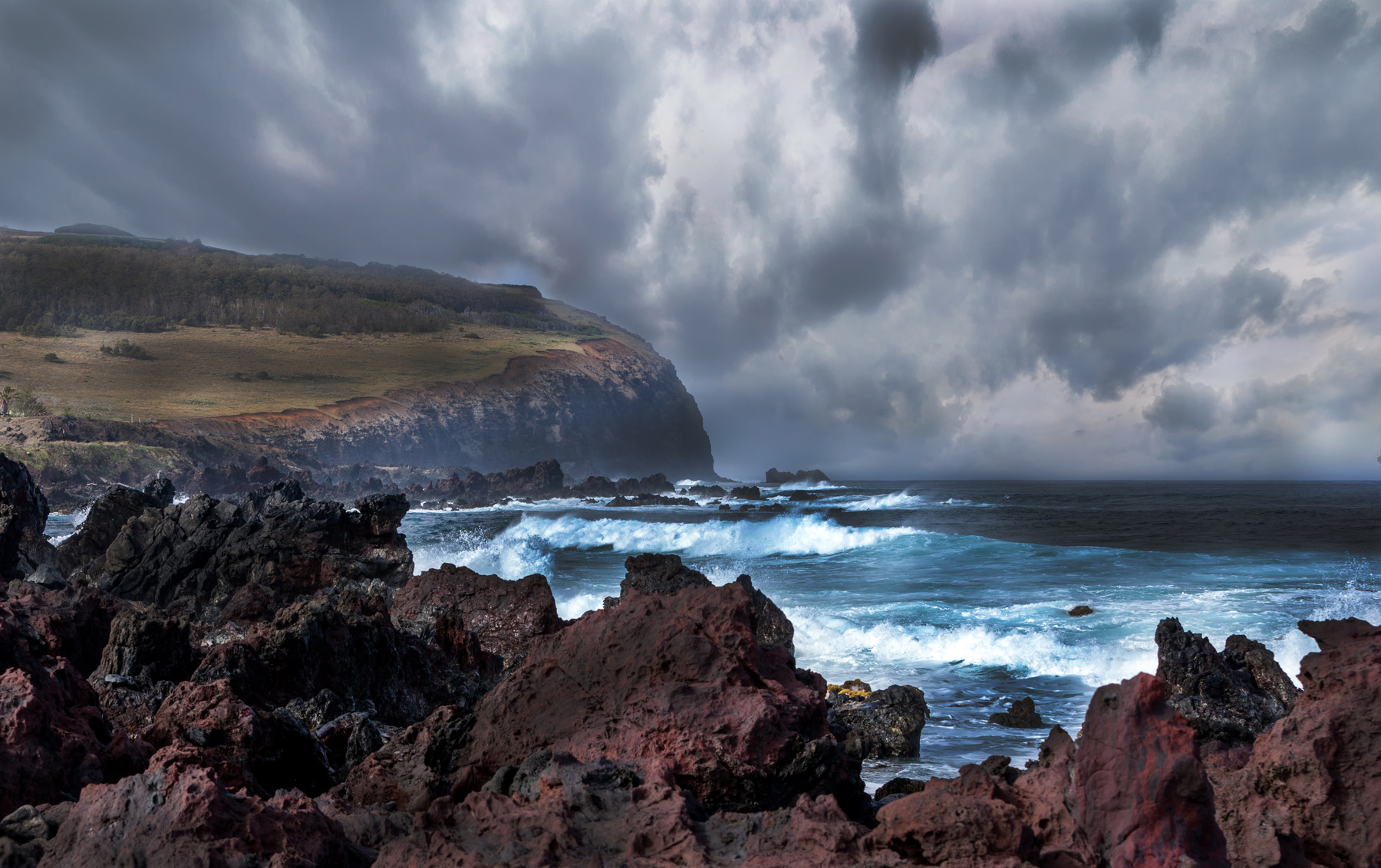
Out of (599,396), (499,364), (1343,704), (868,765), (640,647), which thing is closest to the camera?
(1343,704)

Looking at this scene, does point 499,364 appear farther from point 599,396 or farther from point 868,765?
point 868,765

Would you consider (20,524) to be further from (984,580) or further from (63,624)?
(984,580)

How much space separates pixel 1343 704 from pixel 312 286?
8407 centimetres

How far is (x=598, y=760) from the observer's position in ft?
8.68

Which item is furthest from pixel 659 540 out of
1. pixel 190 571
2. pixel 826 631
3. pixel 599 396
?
pixel 599 396

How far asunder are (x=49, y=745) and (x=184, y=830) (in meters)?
1.30

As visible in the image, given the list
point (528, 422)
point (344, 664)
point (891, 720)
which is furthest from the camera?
point (528, 422)

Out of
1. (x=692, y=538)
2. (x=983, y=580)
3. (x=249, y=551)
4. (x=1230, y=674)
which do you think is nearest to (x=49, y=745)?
(x=1230, y=674)

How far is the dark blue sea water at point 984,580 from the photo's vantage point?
416 inches

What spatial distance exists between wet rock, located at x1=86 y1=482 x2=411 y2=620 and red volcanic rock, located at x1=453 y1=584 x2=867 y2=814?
933 centimetres

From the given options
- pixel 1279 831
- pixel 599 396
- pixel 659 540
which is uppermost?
pixel 599 396

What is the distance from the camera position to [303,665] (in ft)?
17.0

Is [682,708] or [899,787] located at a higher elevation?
[682,708]

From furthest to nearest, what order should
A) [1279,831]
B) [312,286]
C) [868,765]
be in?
[312,286]
[868,765]
[1279,831]
